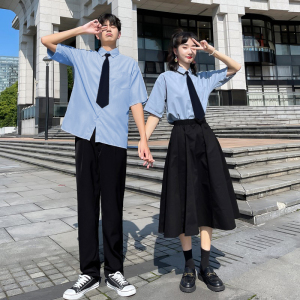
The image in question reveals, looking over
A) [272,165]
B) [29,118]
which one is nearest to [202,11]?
[29,118]

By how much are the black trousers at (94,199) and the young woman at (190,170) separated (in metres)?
0.41

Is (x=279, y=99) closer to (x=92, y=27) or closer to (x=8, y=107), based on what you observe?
(x=92, y=27)

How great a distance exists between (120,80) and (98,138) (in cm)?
53

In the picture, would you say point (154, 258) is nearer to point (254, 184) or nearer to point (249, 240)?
point (249, 240)

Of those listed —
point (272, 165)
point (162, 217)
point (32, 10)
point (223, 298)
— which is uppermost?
point (32, 10)

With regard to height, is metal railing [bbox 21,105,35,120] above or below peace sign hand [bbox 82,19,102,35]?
above

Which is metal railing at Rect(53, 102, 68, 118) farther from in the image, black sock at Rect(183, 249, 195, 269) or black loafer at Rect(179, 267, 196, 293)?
black loafer at Rect(179, 267, 196, 293)

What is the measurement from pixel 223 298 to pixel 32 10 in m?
33.4

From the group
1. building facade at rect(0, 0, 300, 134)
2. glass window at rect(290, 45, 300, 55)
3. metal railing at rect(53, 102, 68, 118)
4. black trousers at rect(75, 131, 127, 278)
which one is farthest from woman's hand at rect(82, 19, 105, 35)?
glass window at rect(290, 45, 300, 55)

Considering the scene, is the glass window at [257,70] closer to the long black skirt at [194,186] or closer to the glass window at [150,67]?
the glass window at [150,67]

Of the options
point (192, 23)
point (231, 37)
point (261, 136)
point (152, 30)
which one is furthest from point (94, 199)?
point (192, 23)

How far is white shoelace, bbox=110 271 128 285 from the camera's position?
7.72 feet

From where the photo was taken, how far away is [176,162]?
2531 mm

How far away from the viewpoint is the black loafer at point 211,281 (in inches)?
91.2
